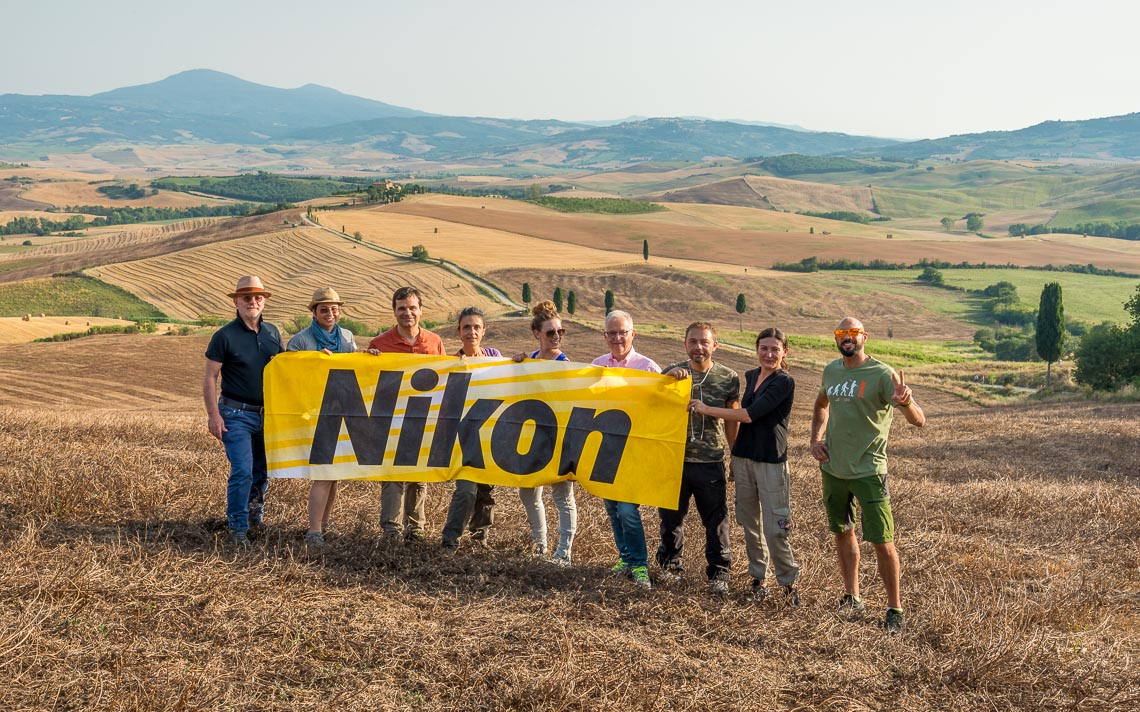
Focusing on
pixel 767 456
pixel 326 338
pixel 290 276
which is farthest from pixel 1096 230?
pixel 326 338

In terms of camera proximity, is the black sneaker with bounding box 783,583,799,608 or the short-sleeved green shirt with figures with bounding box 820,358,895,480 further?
the black sneaker with bounding box 783,583,799,608

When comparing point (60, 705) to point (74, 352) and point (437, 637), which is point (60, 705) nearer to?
point (437, 637)

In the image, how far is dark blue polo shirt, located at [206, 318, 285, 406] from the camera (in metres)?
8.31

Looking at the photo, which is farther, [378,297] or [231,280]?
[231,280]

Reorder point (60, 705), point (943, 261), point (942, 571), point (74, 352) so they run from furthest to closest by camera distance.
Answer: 1. point (943, 261)
2. point (74, 352)
3. point (942, 571)
4. point (60, 705)

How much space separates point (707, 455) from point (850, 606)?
1783mm

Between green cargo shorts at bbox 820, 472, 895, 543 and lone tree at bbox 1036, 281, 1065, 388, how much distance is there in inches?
2143

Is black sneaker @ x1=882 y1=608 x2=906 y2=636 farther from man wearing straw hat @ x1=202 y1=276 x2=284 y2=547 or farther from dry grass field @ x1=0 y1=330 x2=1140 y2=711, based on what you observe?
man wearing straw hat @ x1=202 y1=276 x2=284 y2=547

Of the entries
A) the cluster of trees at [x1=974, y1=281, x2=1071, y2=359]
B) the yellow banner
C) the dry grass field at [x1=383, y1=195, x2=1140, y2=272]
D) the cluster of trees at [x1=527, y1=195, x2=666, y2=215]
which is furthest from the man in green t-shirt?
the cluster of trees at [x1=527, y1=195, x2=666, y2=215]

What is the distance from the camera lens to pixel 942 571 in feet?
28.7

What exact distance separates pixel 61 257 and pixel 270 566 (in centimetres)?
11608

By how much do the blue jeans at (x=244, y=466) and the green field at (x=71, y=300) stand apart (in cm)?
7597

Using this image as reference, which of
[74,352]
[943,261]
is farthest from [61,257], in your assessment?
[943,261]

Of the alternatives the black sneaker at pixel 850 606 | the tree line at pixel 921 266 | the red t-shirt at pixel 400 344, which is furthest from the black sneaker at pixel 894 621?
the tree line at pixel 921 266
